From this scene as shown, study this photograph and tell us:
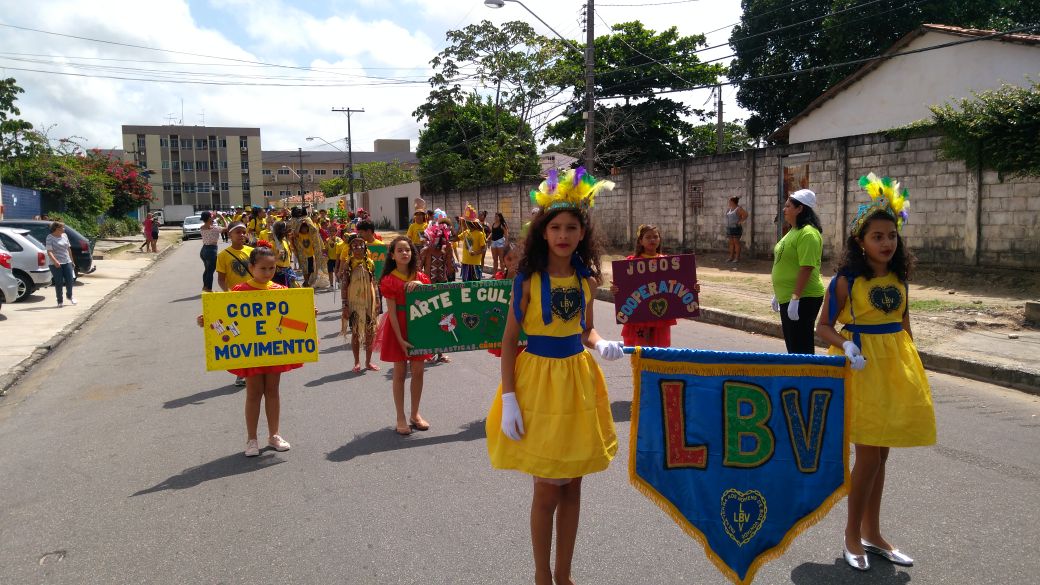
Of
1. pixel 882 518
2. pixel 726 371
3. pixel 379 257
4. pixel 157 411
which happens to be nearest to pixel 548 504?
pixel 726 371

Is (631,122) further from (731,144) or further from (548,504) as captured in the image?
(548,504)

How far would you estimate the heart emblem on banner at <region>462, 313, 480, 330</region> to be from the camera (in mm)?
6594

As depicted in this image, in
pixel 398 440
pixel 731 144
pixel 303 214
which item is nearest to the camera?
pixel 398 440

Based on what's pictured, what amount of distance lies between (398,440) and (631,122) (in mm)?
33198

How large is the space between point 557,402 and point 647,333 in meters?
3.95

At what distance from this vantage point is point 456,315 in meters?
6.54

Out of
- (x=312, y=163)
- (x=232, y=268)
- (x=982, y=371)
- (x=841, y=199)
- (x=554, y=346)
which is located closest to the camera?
(x=554, y=346)

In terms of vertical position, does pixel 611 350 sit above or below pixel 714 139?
below

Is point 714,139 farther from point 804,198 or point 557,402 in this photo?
point 557,402

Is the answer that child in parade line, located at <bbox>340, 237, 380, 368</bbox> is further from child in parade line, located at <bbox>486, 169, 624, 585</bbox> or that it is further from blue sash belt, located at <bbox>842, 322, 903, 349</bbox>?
blue sash belt, located at <bbox>842, 322, 903, 349</bbox>

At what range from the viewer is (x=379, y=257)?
10.0 meters

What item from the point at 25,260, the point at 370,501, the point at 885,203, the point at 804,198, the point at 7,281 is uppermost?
the point at 804,198

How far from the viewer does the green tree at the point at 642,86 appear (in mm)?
37375

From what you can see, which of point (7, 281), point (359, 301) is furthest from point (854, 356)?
point (7, 281)
